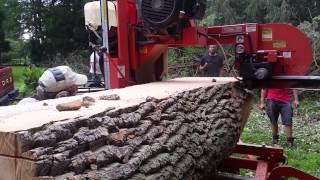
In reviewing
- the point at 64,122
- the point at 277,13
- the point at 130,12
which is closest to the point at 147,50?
the point at 130,12

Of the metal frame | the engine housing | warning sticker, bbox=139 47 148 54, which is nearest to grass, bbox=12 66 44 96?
warning sticker, bbox=139 47 148 54

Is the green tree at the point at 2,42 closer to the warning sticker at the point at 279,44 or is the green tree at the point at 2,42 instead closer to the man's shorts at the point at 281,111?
the man's shorts at the point at 281,111

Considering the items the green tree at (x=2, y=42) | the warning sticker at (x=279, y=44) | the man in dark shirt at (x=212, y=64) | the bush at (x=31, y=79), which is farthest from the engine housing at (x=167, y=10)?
the green tree at (x=2, y=42)

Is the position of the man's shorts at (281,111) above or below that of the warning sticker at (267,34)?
below

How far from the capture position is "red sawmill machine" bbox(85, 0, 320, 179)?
392 cm

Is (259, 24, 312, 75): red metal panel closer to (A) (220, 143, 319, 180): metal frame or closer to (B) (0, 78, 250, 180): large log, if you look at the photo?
(B) (0, 78, 250, 180): large log

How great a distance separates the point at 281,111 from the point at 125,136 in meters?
5.09

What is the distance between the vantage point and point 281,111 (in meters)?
7.01

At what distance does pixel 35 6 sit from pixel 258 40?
21967 mm

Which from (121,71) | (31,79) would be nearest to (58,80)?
(121,71)

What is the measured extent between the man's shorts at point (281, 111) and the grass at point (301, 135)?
412mm

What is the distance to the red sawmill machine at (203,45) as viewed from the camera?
3.92m

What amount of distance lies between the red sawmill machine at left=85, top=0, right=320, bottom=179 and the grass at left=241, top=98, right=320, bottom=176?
1872 millimetres

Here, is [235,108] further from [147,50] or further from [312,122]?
[312,122]
